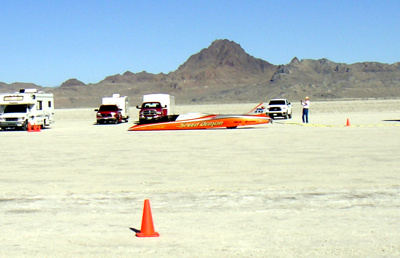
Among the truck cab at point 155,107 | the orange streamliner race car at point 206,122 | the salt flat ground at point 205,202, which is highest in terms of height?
the truck cab at point 155,107

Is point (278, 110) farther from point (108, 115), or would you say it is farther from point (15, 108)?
point (15, 108)

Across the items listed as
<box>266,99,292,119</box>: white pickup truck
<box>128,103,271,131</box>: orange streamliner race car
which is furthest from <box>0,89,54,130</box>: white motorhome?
<box>266,99,292,119</box>: white pickup truck

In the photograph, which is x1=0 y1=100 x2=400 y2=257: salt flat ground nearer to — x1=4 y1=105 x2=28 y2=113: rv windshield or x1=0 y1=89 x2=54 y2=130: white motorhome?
x1=0 y1=89 x2=54 y2=130: white motorhome

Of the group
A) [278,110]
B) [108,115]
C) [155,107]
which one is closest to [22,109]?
[108,115]

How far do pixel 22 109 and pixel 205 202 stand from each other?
30.3 meters

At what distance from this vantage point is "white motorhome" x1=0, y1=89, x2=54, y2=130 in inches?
1479

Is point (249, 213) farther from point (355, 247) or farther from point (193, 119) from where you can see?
point (193, 119)

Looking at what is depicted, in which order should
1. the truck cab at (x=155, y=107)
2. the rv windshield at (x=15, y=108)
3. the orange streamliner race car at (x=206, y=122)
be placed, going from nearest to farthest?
the orange streamliner race car at (x=206, y=122), the rv windshield at (x=15, y=108), the truck cab at (x=155, y=107)

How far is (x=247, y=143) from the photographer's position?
76.3 feet

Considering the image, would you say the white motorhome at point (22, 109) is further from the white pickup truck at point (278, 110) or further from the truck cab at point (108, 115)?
the white pickup truck at point (278, 110)

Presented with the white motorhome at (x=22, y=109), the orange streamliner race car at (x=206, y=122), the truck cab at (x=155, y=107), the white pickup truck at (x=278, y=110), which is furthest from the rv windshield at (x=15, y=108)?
the white pickup truck at (x=278, y=110)

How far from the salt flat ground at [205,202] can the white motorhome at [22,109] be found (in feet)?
60.0

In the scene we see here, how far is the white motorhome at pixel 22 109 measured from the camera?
3756cm

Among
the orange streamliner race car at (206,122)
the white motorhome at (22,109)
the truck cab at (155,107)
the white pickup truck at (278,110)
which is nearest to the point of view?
the orange streamliner race car at (206,122)
